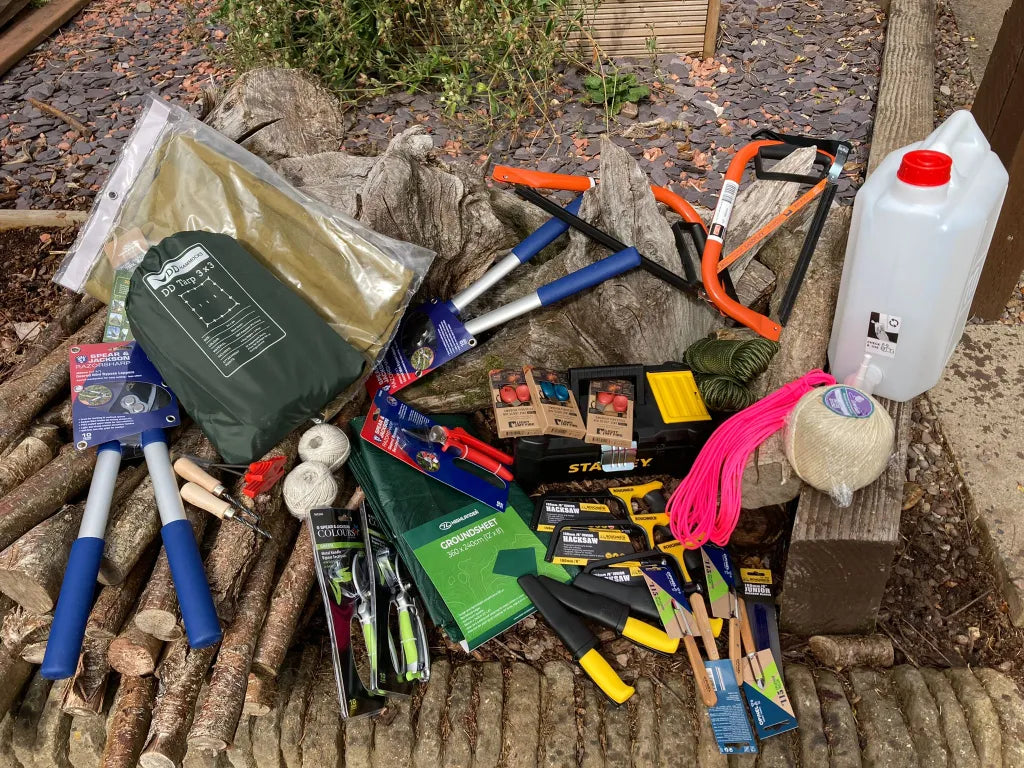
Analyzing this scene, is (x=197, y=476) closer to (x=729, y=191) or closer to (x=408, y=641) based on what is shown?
(x=408, y=641)

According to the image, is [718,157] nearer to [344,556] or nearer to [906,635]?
[906,635]

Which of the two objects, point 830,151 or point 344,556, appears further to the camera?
point 830,151

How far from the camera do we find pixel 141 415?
7.20 feet

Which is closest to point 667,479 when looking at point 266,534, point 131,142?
point 266,534

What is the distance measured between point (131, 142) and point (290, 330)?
0.95 metres

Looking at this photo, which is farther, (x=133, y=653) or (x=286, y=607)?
(x=286, y=607)

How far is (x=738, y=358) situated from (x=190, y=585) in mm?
1657

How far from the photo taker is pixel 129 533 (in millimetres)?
2000

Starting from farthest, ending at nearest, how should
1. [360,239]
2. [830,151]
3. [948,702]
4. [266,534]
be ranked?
[830,151] < [360,239] < [266,534] < [948,702]

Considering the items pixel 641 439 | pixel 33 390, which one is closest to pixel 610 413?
pixel 641 439

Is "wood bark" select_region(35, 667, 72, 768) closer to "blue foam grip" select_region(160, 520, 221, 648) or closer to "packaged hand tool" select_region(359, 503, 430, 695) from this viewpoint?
"blue foam grip" select_region(160, 520, 221, 648)

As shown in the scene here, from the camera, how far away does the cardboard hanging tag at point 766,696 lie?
1897 millimetres

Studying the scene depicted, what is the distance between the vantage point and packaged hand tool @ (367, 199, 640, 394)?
248cm

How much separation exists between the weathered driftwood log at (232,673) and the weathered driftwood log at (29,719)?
555mm
